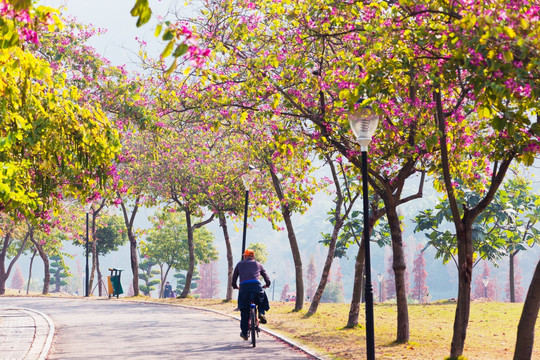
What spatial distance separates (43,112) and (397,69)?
5.77 m

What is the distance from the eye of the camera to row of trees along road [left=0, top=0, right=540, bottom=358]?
8438 mm

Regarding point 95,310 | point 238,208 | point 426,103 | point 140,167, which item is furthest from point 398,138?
point 140,167

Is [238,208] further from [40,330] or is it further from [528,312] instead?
[528,312]

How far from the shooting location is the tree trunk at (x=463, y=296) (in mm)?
12797

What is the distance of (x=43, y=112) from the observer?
35.5 feet

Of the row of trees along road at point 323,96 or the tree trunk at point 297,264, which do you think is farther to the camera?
the tree trunk at point 297,264

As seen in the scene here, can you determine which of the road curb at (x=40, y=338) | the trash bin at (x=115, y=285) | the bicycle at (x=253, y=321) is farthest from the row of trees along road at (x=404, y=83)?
the trash bin at (x=115, y=285)

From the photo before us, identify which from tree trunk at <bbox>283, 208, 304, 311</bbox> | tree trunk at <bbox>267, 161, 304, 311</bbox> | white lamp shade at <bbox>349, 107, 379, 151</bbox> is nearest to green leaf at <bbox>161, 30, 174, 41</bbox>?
white lamp shade at <bbox>349, 107, 379, 151</bbox>

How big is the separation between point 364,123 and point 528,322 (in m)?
4.40

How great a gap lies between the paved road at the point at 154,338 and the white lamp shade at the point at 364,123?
181 inches

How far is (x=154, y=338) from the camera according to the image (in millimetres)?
16578

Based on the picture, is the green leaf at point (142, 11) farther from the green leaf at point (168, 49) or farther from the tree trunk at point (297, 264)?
the tree trunk at point (297, 264)

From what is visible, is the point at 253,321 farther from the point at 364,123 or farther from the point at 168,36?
the point at 168,36

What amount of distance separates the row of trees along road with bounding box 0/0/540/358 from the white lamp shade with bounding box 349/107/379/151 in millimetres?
271
